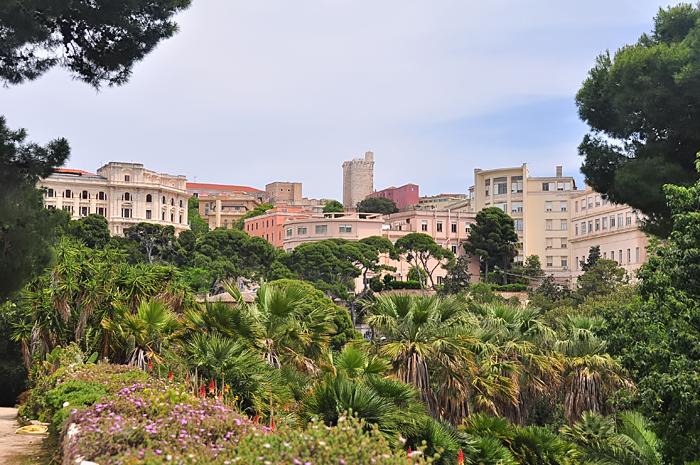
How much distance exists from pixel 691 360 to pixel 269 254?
224ft

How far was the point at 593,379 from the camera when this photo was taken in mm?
17219

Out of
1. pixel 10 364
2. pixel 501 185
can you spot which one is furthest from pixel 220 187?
pixel 10 364

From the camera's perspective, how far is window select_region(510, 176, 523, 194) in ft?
328

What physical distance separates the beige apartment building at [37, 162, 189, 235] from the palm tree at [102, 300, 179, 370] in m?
97.0

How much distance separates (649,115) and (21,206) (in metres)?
15.2

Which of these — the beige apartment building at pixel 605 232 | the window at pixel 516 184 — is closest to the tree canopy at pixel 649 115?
the beige apartment building at pixel 605 232

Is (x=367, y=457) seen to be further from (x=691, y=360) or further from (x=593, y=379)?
(x=593, y=379)

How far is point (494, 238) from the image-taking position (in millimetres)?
90312

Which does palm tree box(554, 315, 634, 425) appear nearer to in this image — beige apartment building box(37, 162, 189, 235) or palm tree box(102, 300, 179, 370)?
palm tree box(102, 300, 179, 370)

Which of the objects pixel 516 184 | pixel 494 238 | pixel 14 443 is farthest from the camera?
pixel 516 184

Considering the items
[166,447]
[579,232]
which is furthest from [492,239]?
[166,447]

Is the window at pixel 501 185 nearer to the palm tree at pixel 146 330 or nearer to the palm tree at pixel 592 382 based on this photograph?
the palm tree at pixel 592 382

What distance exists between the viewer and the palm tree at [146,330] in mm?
15773

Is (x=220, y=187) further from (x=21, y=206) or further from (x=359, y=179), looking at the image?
(x=21, y=206)
